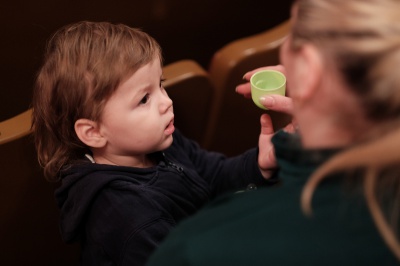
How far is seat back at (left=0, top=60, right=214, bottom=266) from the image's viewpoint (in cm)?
111

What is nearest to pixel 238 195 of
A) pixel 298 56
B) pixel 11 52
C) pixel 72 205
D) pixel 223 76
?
pixel 298 56

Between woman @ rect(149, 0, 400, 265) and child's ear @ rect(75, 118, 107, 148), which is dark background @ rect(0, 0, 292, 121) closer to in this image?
child's ear @ rect(75, 118, 107, 148)

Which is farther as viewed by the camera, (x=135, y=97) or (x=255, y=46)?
(x=255, y=46)

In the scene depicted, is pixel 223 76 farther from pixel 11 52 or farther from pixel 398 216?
pixel 398 216

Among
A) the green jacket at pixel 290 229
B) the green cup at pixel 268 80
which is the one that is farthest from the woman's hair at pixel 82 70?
the green jacket at pixel 290 229


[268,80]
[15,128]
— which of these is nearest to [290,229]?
[268,80]

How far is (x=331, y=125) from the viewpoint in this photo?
0.60 metres

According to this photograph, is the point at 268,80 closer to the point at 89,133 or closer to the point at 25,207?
the point at 89,133

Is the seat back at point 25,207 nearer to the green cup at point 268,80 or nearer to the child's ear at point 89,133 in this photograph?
the child's ear at point 89,133

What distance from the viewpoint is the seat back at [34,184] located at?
111cm

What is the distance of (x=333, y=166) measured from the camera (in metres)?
0.58

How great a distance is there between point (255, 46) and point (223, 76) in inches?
4.2

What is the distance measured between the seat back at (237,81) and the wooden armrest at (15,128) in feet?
1.51

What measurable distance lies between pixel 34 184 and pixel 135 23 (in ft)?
1.70
